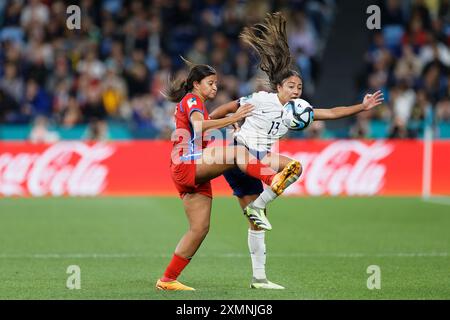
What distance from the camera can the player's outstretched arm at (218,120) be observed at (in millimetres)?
7902

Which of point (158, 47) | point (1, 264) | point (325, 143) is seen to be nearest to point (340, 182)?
point (325, 143)

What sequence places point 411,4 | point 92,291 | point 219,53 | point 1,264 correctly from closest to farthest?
point 92,291 → point 1,264 → point 219,53 → point 411,4

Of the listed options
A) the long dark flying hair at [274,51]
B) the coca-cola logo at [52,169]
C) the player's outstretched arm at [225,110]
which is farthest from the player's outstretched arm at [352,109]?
the coca-cola logo at [52,169]

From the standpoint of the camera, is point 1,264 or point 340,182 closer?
point 1,264

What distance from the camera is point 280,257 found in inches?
435

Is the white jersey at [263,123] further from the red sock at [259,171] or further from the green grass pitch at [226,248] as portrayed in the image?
the green grass pitch at [226,248]

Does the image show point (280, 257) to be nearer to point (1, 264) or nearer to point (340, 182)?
point (1, 264)

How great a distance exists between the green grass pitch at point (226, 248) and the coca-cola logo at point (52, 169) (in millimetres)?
518

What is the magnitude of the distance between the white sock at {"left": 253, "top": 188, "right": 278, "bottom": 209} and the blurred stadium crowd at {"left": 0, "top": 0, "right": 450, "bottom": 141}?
11.7 meters

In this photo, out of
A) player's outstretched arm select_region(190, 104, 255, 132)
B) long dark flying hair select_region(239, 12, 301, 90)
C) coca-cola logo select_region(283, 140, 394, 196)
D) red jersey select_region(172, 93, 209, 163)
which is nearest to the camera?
player's outstretched arm select_region(190, 104, 255, 132)

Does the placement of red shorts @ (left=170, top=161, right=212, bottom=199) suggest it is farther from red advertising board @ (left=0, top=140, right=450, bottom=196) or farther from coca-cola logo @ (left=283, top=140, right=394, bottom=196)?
coca-cola logo @ (left=283, top=140, right=394, bottom=196)

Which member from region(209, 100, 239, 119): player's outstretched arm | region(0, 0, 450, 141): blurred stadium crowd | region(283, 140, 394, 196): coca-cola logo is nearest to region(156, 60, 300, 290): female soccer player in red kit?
region(209, 100, 239, 119): player's outstretched arm

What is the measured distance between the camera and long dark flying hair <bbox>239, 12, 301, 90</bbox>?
8.74 meters
